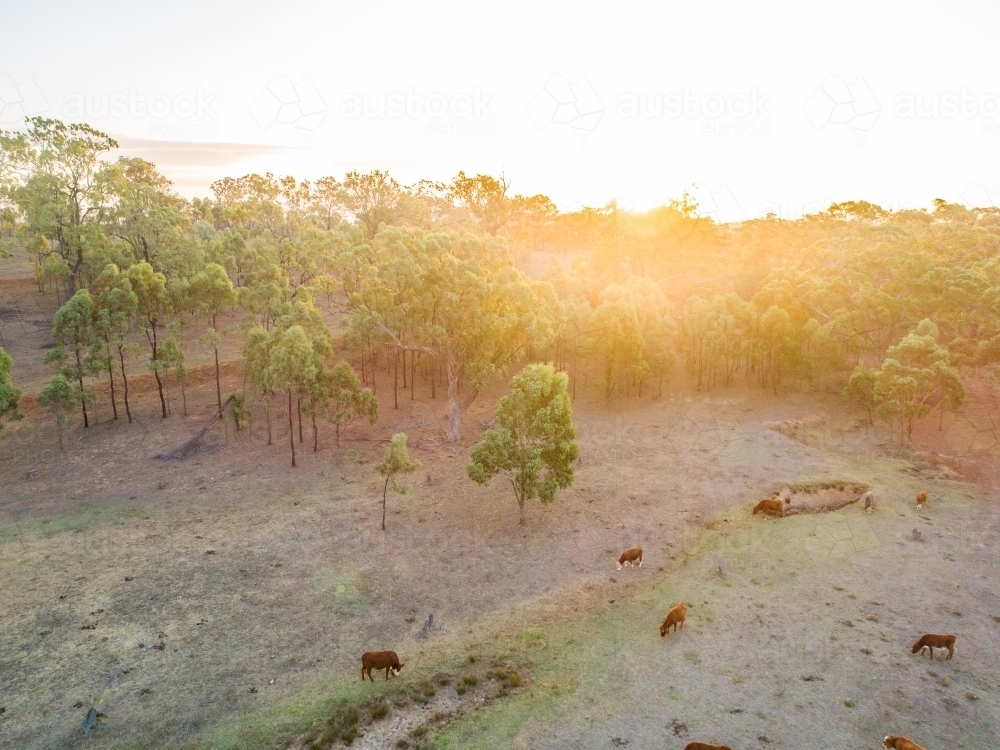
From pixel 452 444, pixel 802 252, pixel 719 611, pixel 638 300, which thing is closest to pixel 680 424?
pixel 638 300

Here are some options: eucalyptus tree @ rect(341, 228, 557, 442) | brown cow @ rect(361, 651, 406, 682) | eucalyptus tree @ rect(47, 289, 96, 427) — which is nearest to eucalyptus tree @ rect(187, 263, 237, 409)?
eucalyptus tree @ rect(47, 289, 96, 427)

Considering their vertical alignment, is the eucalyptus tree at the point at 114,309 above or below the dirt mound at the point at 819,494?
above

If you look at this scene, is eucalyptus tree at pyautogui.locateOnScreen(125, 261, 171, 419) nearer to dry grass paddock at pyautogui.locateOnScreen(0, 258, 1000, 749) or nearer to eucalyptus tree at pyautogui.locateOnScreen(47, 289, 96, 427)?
eucalyptus tree at pyautogui.locateOnScreen(47, 289, 96, 427)

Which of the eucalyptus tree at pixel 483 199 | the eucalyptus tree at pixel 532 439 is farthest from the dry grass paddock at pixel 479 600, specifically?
the eucalyptus tree at pixel 483 199

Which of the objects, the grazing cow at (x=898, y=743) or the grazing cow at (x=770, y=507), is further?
the grazing cow at (x=770, y=507)

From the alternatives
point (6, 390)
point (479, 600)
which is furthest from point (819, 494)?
point (6, 390)

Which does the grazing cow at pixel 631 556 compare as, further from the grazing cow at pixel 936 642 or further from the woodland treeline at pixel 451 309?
the woodland treeline at pixel 451 309
